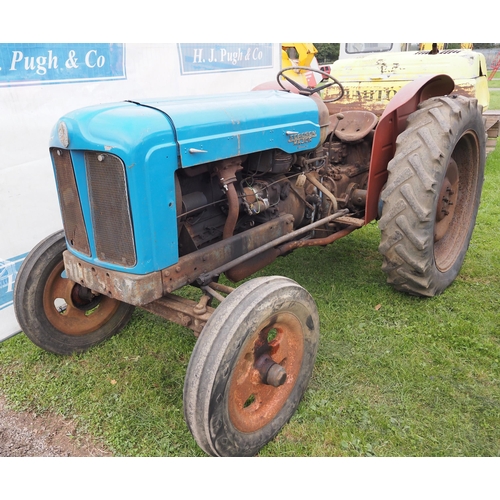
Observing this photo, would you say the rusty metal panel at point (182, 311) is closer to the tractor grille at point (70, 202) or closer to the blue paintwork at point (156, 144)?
the blue paintwork at point (156, 144)

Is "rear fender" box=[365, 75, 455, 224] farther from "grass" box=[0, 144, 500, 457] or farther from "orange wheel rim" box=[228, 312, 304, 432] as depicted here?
"orange wheel rim" box=[228, 312, 304, 432]

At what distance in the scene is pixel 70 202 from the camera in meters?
2.28

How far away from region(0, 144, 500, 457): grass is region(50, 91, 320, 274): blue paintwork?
34.0 inches

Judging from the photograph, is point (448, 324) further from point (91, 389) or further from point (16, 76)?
point (16, 76)

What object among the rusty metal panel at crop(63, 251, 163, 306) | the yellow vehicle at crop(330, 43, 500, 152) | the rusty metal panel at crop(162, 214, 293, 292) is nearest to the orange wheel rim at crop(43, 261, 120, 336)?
the rusty metal panel at crop(63, 251, 163, 306)

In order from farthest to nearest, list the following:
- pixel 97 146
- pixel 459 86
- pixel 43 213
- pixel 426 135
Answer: pixel 459 86 → pixel 43 213 → pixel 426 135 → pixel 97 146

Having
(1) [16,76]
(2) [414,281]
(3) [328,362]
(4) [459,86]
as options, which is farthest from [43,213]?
(4) [459,86]

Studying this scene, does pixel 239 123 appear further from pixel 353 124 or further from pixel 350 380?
pixel 353 124

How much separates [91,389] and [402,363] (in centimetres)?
184

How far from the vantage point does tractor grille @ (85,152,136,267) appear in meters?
2.02

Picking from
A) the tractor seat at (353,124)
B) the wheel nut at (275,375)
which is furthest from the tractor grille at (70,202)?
the tractor seat at (353,124)

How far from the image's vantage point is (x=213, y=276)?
7.99 ft

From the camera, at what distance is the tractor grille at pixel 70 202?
7.22 ft

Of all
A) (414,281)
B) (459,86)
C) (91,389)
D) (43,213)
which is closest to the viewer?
(91,389)
